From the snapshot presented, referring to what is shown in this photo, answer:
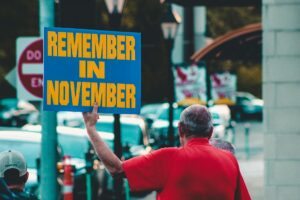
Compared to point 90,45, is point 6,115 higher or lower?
lower

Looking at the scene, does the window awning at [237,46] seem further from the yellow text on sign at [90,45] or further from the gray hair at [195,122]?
the gray hair at [195,122]

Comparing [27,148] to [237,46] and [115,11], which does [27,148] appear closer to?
[115,11]

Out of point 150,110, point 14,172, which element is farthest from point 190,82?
point 150,110

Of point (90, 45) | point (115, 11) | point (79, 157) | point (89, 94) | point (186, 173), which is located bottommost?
point (79, 157)

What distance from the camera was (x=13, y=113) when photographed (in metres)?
48.6

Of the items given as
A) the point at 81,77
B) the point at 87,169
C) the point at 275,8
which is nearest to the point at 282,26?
the point at 275,8

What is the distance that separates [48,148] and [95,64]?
4.42 meters

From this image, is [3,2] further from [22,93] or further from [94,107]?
[94,107]

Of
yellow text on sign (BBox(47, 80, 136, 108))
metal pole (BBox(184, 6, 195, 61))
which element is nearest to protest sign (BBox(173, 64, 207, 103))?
metal pole (BBox(184, 6, 195, 61))

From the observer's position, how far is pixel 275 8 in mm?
12438

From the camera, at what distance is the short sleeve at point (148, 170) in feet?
19.1

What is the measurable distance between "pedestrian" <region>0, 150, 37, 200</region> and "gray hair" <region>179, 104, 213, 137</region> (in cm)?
107

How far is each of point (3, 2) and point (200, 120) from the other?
35012 millimetres

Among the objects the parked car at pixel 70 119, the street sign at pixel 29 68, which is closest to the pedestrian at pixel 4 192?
the street sign at pixel 29 68
